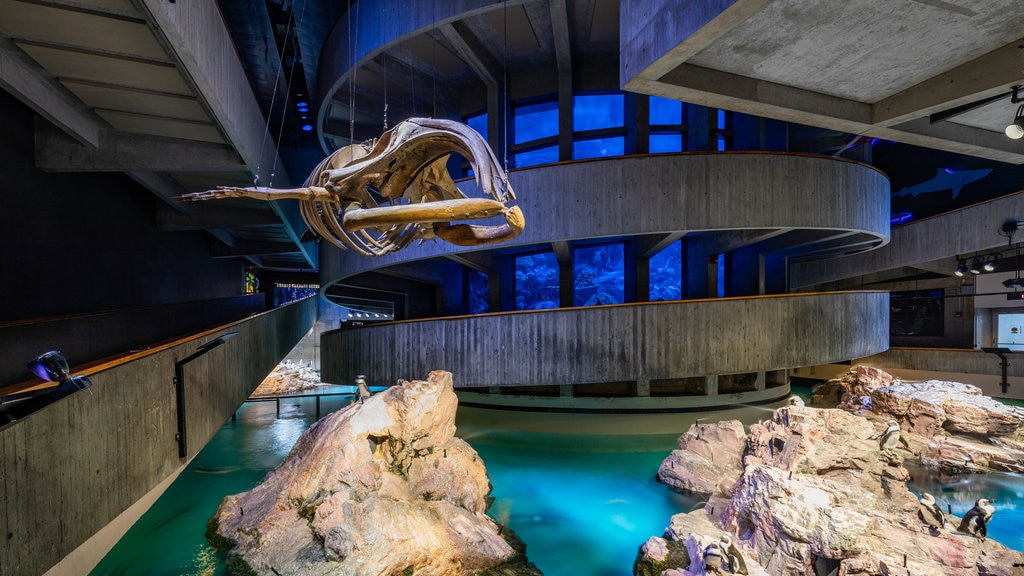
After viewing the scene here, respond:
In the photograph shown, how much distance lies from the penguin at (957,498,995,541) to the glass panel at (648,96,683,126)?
1151 centimetres

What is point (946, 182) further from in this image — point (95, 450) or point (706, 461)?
point (95, 450)

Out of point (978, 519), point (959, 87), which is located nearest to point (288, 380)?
point (978, 519)

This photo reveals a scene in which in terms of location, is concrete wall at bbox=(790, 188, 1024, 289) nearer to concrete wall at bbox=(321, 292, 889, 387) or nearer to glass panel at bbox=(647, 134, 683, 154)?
concrete wall at bbox=(321, 292, 889, 387)

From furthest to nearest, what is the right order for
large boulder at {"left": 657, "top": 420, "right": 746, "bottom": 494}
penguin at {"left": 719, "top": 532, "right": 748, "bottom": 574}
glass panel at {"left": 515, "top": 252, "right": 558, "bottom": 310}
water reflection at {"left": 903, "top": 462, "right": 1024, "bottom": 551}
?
1. glass panel at {"left": 515, "top": 252, "right": 558, "bottom": 310}
2. large boulder at {"left": 657, "top": 420, "right": 746, "bottom": 494}
3. water reflection at {"left": 903, "top": 462, "right": 1024, "bottom": 551}
4. penguin at {"left": 719, "top": 532, "right": 748, "bottom": 574}

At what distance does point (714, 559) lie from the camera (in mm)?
3904

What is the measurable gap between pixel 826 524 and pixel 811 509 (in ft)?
0.53

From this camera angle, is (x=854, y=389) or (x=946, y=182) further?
(x=946, y=182)

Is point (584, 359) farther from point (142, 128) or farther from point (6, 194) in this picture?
point (6, 194)

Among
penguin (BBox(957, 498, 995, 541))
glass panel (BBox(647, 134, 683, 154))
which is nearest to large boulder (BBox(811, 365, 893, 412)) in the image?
penguin (BBox(957, 498, 995, 541))

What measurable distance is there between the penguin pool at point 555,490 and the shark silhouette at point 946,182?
1122cm

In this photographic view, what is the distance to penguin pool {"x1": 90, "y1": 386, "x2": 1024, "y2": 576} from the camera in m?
5.46

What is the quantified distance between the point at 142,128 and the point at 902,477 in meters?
11.3

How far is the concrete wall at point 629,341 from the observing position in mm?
8781

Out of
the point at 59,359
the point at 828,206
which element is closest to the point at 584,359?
the point at 828,206
